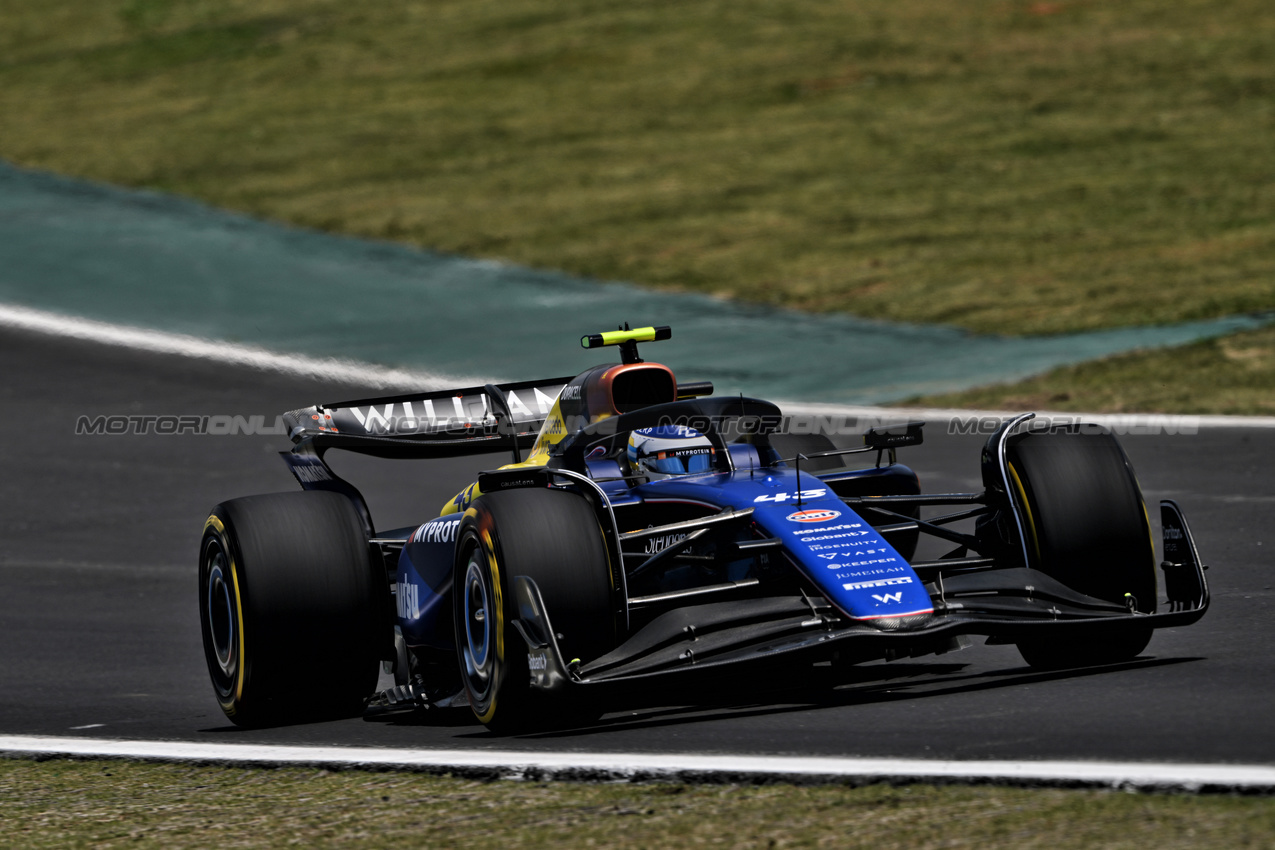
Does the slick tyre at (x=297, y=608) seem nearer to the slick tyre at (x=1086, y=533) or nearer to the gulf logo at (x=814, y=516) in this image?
the gulf logo at (x=814, y=516)

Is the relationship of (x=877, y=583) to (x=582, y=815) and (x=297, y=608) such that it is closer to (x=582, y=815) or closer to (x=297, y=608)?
(x=582, y=815)

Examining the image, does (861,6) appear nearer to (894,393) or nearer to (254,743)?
(894,393)

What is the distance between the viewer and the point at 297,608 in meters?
7.25

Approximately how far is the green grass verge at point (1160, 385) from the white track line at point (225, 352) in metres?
4.53

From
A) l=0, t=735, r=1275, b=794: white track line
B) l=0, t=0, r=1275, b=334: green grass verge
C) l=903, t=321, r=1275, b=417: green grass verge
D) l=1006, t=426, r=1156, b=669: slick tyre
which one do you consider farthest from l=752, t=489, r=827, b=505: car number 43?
l=0, t=0, r=1275, b=334: green grass verge

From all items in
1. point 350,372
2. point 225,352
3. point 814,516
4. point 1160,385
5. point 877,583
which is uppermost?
point 225,352

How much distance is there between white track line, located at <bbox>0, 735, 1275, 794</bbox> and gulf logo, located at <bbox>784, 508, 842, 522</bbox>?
4.06 ft

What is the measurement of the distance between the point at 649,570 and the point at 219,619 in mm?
2041

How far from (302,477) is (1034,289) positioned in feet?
38.2

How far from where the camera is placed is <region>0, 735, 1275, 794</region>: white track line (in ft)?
15.4

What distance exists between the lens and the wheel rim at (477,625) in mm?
6379

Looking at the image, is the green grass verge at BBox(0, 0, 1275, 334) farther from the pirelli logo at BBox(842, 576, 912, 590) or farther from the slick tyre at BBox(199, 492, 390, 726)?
the pirelli logo at BBox(842, 576, 912, 590)

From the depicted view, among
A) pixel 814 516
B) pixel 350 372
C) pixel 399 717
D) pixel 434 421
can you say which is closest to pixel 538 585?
pixel 814 516

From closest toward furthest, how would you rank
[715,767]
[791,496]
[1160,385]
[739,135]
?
1. [715,767]
2. [791,496]
3. [1160,385]
4. [739,135]
